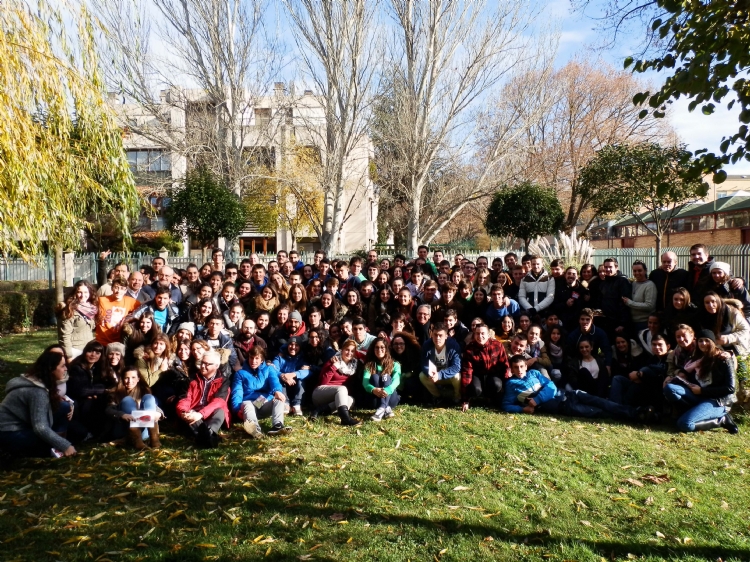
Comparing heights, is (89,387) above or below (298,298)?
below

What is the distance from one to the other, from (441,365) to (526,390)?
1091 mm

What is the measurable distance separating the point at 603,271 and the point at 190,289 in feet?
19.7

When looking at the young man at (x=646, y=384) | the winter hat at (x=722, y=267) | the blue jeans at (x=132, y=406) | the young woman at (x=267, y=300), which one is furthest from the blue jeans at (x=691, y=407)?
the blue jeans at (x=132, y=406)

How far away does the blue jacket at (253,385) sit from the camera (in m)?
6.18

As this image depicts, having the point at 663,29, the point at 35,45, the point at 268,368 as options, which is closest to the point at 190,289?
the point at 268,368

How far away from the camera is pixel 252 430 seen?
581cm

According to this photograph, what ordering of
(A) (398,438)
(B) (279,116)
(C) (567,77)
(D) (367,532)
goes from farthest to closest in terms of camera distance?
(C) (567,77)
(B) (279,116)
(A) (398,438)
(D) (367,532)

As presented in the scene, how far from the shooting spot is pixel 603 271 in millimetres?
8164

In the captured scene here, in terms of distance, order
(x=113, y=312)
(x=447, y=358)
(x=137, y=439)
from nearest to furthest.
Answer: (x=137, y=439), (x=113, y=312), (x=447, y=358)

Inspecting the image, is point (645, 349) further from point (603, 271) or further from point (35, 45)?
point (35, 45)

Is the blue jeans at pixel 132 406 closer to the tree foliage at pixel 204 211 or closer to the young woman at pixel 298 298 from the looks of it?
the young woman at pixel 298 298

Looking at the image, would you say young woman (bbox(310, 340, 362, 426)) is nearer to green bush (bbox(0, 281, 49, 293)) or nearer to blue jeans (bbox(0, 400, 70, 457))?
blue jeans (bbox(0, 400, 70, 457))

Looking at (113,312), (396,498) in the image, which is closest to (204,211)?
(113,312)

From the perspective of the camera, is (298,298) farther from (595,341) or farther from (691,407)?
(691,407)
